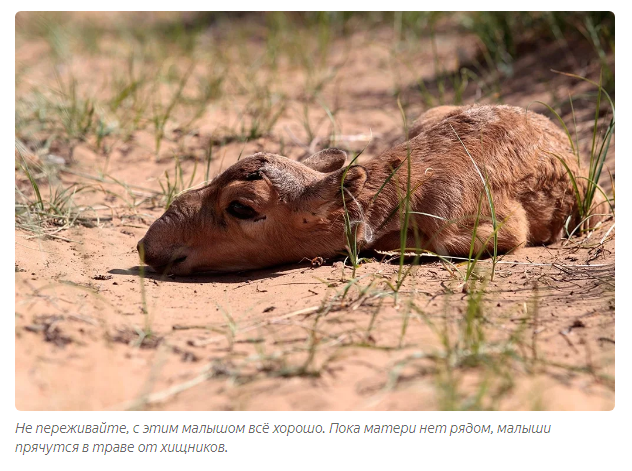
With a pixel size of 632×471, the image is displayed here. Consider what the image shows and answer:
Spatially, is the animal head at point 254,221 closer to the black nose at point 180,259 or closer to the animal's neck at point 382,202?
the black nose at point 180,259

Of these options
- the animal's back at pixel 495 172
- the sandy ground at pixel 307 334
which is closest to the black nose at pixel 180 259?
the sandy ground at pixel 307 334

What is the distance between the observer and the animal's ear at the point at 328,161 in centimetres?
608

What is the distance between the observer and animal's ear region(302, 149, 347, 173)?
6078 mm

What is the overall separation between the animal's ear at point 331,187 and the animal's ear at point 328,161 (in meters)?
0.73

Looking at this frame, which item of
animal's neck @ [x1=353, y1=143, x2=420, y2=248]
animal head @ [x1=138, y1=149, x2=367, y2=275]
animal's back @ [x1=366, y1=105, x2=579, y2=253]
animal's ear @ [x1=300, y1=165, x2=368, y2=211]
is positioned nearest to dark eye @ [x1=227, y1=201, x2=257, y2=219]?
animal head @ [x1=138, y1=149, x2=367, y2=275]

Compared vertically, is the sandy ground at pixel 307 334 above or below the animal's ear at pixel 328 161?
below

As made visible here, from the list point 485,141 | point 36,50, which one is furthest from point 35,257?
point 36,50

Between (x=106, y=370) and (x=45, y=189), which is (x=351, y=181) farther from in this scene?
(x=45, y=189)

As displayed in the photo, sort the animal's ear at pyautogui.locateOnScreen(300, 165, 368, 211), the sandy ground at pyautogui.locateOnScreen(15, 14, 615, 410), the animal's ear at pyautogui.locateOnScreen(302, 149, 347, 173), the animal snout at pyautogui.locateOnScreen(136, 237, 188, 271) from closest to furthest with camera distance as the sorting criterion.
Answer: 1. the sandy ground at pyautogui.locateOnScreen(15, 14, 615, 410)
2. the animal's ear at pyautogui.locateOnScreen(300, 165, 368, 211)
3. the animal snout at pyautogui.locateOnScreen(136, 237, 188, 271)
4. the animal's ear at pyautogui.locateOnScreen(302, 149, 347, 173)

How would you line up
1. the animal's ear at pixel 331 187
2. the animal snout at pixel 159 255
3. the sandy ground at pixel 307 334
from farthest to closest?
the animal snout at pixel 159 255 → the animal's ear at pixel 331 187 → the sandy ground at pixel 307 334

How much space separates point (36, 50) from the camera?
40.6 ft

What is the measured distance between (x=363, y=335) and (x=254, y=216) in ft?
6.11

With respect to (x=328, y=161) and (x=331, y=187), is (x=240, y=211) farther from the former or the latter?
(x=328, y=161)

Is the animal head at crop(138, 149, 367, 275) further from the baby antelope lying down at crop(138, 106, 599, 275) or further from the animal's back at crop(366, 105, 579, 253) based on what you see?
the animal's back at crop(366, 105, 579, 253)
